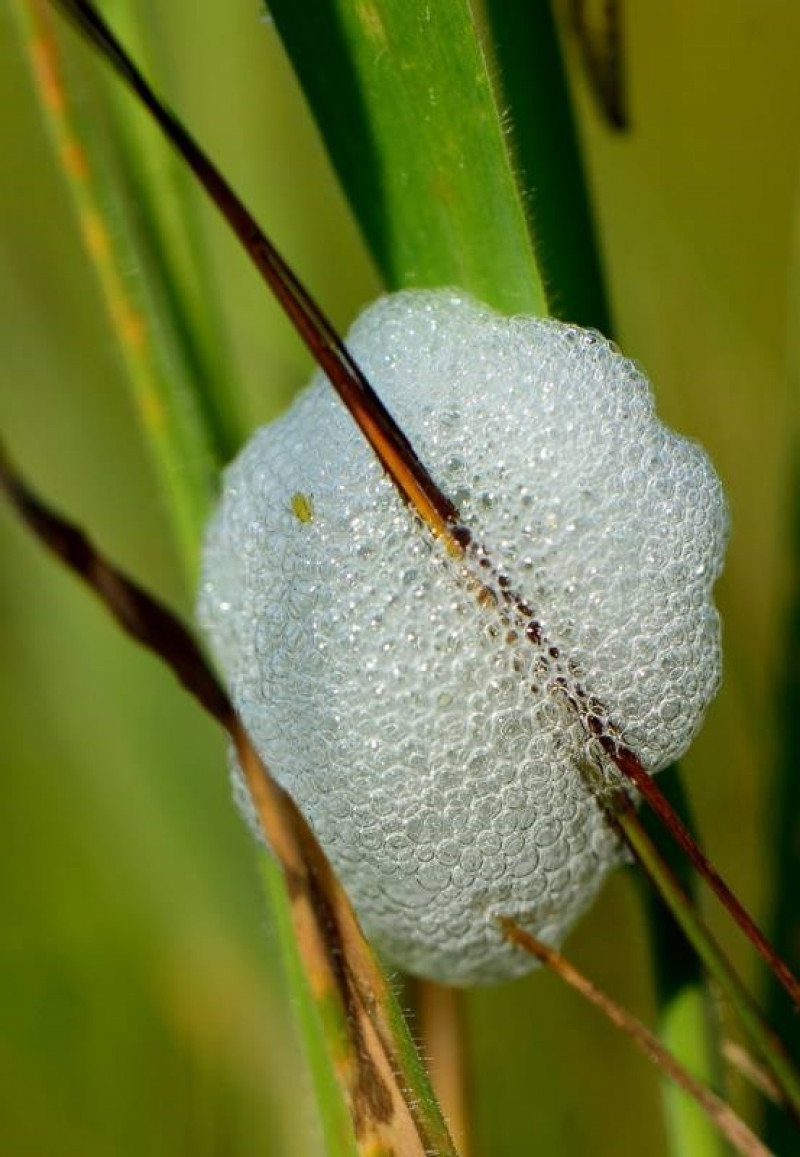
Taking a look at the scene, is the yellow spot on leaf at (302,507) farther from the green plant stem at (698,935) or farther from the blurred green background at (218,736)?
the blurred green background at (218,736)

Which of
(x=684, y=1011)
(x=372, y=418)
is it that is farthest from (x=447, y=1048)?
(x=372, y=418)

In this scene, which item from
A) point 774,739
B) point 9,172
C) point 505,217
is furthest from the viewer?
point 9,172

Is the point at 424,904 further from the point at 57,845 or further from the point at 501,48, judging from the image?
the point at 57,845

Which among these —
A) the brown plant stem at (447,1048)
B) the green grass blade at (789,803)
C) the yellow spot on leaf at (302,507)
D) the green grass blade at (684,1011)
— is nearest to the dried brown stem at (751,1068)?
the green grass blade at (684,1011)

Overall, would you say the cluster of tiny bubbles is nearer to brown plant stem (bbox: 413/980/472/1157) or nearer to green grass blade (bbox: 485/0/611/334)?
green grass blade (bbox: 485/0/611/334)

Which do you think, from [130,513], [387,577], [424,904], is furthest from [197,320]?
[130,513]
